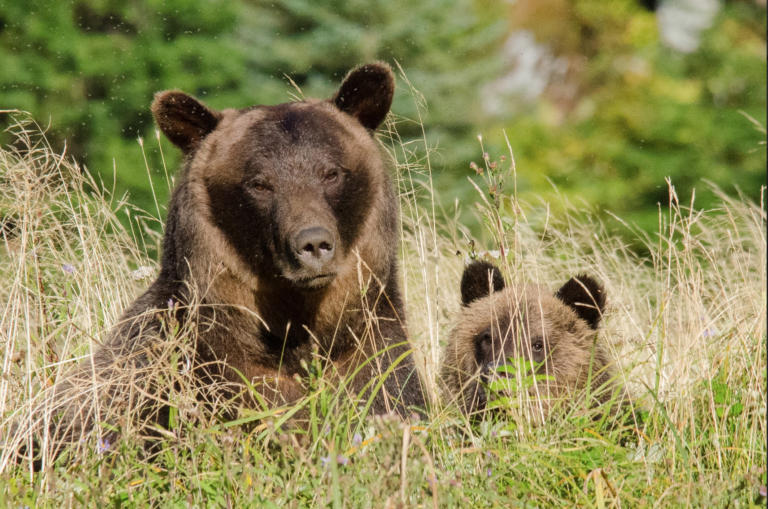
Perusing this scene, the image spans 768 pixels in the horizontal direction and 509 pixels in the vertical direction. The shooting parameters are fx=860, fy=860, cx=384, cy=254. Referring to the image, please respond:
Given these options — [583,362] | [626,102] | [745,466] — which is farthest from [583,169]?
[745,466]

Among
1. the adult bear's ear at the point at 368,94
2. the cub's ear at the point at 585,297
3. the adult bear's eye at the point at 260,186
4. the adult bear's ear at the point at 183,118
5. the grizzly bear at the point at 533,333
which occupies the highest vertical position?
the adult bear's ear at the point at 368,94

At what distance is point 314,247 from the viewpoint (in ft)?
12.6

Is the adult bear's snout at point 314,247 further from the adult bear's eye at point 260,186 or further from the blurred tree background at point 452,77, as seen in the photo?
the blurred tree background at point 452,77

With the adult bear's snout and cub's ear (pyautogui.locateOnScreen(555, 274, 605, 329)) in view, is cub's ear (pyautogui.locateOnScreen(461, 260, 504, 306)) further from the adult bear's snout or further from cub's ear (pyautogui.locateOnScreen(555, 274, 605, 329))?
the adult bear's snout

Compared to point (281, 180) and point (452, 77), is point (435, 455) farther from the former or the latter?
point (452, 77)

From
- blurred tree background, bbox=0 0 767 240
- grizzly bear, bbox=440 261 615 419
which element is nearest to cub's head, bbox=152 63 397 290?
grizzly bear, bbox=440 261 615 419

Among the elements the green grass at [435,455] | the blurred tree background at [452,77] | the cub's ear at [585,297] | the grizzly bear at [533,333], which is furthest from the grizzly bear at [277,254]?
the blurred tree background at [452,77]

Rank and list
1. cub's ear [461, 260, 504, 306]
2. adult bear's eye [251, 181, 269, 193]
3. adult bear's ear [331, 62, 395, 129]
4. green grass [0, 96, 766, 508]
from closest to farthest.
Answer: green grass [0, 96, 766, 508]
adult bear's eye [251, 181, 269, 193]
adult bear's ear [331, 62, 395, 129]
cub's ear [461, 260, 504, 306]

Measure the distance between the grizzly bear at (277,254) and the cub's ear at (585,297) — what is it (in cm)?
106

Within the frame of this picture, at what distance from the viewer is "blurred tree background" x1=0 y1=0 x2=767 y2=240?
61.1 ft

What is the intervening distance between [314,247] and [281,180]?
469 mm

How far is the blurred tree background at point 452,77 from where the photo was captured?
18.6 meters

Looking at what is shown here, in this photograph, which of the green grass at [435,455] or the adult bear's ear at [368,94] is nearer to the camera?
the green grass at [435,455]

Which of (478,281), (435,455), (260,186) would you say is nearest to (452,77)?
(478,281)
